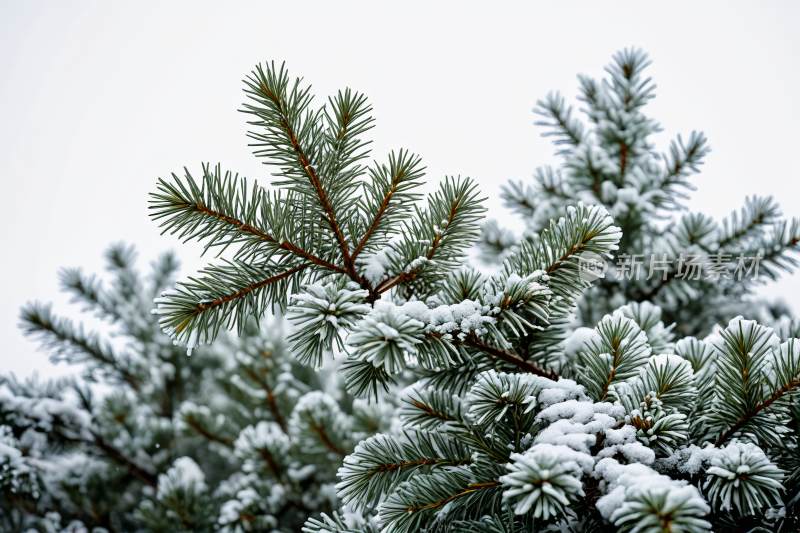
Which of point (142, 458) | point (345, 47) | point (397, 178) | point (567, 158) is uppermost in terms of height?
point (345, 47)

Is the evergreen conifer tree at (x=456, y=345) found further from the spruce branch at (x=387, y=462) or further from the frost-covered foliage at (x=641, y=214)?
the frost-covered foliage at (x=641, y=214)

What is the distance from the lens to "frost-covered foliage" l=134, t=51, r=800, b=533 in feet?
1.97

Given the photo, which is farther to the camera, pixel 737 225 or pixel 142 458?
pixel 142 458

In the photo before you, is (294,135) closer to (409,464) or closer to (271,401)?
(409,464)

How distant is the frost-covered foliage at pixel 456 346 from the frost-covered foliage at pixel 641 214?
56 centimetres

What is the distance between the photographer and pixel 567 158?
145cm

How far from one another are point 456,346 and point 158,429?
56.9 inches

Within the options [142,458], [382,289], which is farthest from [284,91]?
[142,458]

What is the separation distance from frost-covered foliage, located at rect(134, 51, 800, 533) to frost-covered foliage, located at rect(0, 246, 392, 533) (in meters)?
0.64

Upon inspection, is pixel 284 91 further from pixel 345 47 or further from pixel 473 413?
pixel 345 47

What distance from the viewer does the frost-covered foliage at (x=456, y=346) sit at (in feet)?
1.97

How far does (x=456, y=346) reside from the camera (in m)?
0.71

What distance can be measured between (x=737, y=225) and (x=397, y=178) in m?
1.08

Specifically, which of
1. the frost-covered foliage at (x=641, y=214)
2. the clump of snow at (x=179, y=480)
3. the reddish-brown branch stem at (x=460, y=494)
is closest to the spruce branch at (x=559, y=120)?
the frost-covered foliage at (x=641, y=214)
